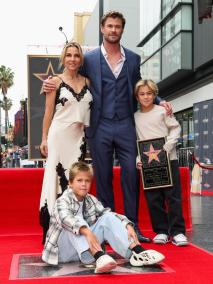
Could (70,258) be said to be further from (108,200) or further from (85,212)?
(108,200)

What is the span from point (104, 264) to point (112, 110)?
187 centimetres

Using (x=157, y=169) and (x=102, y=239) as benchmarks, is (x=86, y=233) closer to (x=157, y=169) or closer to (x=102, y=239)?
(x=102, y=239)

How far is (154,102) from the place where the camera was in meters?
5.53

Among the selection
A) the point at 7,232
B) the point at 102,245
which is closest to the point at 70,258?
the point at 102,245

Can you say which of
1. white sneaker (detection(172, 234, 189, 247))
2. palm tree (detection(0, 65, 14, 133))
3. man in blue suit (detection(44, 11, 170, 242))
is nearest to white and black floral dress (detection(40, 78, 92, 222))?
man in blue suit (detection(44, 11, 170, 242))

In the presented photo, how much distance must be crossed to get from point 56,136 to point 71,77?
1.94 ft

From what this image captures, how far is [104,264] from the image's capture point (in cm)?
374

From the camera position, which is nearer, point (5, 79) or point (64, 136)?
point (64, 136)

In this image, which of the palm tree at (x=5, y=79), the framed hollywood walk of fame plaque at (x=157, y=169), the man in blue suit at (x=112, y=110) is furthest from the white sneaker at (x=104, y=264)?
the palm tree at (x=5, y=79)

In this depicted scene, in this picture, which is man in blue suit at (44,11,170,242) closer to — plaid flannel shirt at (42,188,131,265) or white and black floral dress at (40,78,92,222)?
white and black floral dress at (40,78,92,222)

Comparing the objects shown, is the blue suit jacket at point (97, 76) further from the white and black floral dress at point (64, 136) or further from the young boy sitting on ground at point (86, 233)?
the young boy sitting on ground at point (86, 233)

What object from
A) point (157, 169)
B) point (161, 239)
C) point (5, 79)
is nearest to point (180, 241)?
point (161, 239)

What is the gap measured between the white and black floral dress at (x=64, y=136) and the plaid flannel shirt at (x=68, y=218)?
2.72ft

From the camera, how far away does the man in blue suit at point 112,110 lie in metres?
5.18
